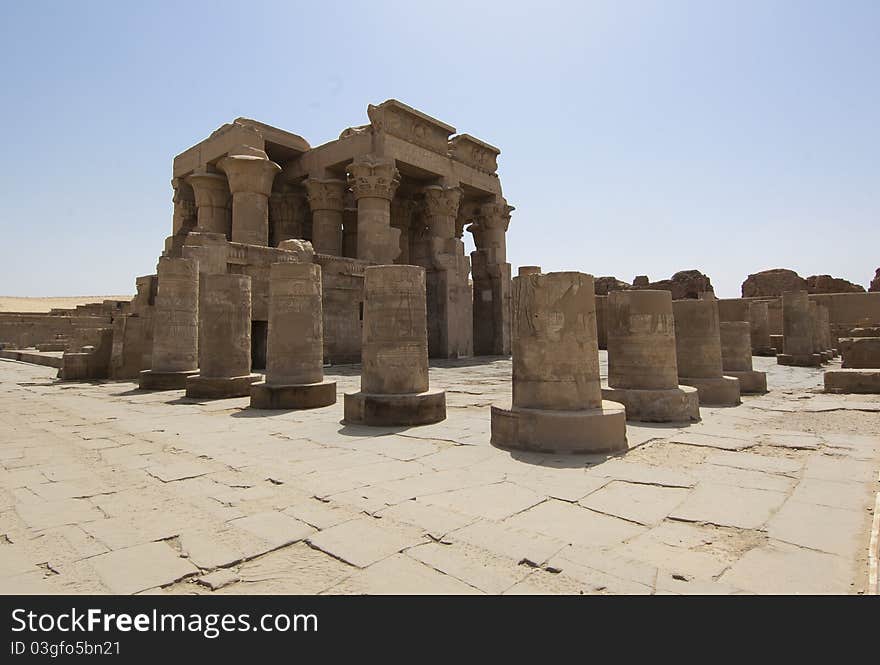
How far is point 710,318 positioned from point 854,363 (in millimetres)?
5739

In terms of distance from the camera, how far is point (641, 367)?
6961 millimetres

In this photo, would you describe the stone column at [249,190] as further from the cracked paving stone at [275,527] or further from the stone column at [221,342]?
the cracked paving stone at [275,527]

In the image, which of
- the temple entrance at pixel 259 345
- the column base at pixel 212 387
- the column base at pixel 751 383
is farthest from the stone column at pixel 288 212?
the column base at pixel 751 383

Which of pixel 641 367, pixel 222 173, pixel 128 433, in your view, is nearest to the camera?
pixel 128 433

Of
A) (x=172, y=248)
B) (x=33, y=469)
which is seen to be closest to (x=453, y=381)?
(x=33, y=469)

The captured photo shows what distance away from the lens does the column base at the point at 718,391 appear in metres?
8.15

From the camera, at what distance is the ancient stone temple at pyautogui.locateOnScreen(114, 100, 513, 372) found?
54.6ft

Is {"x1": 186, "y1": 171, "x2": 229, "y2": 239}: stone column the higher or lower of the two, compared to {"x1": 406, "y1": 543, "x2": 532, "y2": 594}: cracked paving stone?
higher

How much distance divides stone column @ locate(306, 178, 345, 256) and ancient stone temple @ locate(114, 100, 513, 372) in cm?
4

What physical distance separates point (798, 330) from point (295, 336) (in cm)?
1557

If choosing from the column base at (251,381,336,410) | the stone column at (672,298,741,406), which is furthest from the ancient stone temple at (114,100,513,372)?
the stone column at (672,298,741,406)

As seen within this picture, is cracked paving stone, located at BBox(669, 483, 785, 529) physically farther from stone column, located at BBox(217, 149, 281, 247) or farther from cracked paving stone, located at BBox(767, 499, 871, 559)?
stone column, located at BBox(217, 149, 281, 247)

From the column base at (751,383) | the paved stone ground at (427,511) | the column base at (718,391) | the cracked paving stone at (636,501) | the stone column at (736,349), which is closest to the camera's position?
the paved stone ground at (427,511)
